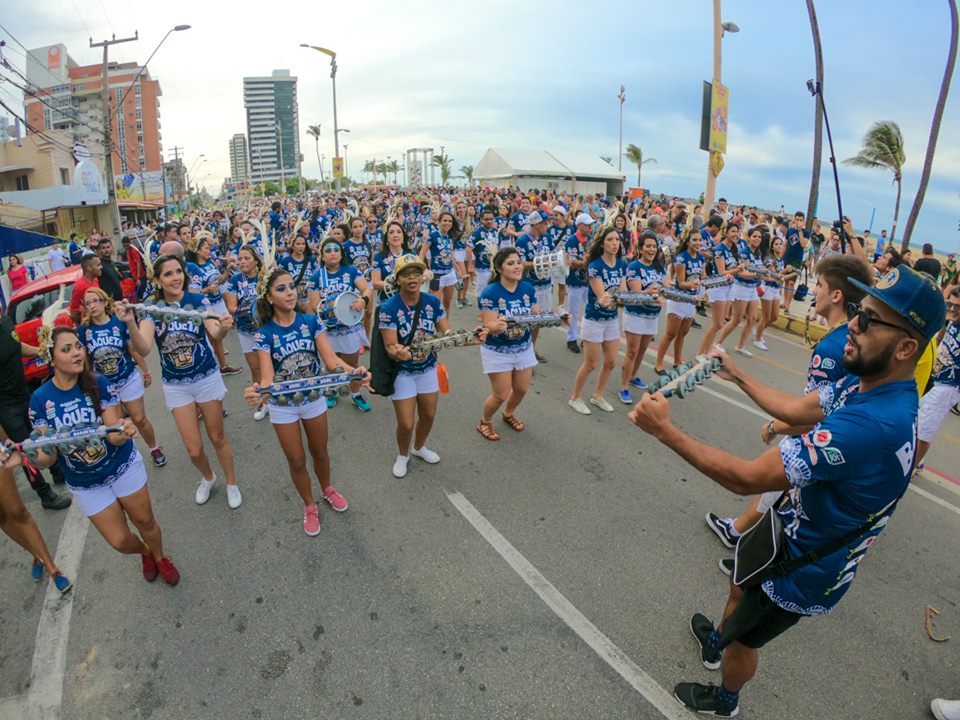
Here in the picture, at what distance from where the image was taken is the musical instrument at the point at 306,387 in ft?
12.2

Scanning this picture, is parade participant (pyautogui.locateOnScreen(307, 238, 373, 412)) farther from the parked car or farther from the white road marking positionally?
the parked car

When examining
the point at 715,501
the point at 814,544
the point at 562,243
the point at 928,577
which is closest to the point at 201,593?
the point at 814,544

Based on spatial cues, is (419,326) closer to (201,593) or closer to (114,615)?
(201,593)

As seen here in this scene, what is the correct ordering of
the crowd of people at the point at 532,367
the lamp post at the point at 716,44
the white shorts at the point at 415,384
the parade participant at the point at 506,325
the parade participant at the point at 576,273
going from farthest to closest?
the lamp post at the point at 716,44, the parade participant at the point at 576,273, the parade participant at the point at 506,325, the white shorts at the point at 415,384, the crowd of people at the point at 532,367

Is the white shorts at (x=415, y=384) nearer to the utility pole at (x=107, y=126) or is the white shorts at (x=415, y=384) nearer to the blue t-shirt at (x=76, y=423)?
the blue t-shirt at (x=76, y=423)

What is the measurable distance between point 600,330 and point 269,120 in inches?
6956

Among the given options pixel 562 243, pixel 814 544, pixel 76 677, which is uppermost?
pixel 562 243

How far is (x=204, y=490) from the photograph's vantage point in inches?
187

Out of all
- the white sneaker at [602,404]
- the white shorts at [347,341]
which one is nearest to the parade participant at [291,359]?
the white shorts at [347,341]

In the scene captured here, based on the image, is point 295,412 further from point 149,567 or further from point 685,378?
point 685,378

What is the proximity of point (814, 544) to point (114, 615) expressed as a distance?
431 centimetres

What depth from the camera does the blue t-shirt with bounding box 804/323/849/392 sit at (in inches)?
128

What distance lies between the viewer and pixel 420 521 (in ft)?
14.4

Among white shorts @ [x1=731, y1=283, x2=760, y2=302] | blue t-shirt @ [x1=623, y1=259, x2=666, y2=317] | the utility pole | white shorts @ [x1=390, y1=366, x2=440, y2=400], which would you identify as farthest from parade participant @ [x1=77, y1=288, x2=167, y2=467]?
the utility pole
